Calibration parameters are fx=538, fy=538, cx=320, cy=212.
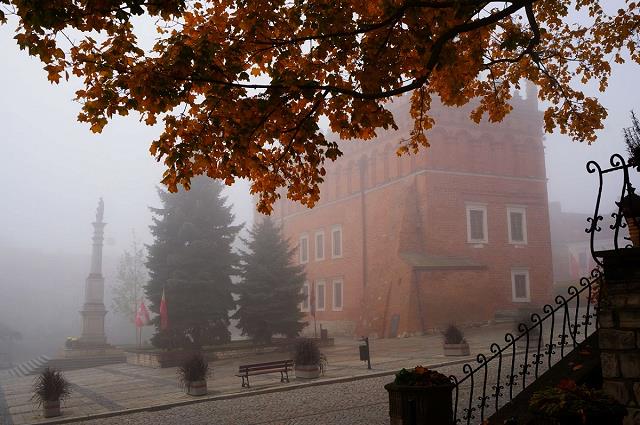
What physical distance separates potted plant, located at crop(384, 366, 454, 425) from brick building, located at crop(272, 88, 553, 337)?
68.8 feet

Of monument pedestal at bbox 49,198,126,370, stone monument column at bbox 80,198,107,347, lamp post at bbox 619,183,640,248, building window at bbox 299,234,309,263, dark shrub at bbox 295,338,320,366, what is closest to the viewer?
lamp post at bbox 619,183,640,248

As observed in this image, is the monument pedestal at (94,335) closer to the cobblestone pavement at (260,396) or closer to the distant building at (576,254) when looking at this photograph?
the cobblestone pavement at (260,396)

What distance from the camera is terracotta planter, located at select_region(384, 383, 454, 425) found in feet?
20.4

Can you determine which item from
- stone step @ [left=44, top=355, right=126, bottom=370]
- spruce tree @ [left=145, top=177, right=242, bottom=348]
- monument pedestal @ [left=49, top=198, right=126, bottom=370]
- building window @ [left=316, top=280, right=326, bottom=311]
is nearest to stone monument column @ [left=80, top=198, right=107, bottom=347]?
monument pedestal @ [left=49, top=198, right=126, bottom=370]

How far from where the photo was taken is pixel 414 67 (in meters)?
7.07

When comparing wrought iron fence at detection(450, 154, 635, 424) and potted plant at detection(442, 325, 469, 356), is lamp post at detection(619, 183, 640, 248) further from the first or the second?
potted plant at detection(442, 325, 469, 356)

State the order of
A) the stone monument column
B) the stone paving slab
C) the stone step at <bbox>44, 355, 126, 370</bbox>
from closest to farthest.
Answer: the stone paving slab, the stone step at <bbox>44, 355, 126, 370</bbox>, the stone monument column

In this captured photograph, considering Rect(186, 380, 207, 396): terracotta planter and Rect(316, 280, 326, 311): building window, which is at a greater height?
Rect(316, 280, 326, 311): building window

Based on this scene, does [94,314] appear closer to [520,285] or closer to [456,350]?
[456,350]

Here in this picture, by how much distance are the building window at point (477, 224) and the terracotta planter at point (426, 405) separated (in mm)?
25446

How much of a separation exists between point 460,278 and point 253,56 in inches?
934

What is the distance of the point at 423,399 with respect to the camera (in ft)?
20.4

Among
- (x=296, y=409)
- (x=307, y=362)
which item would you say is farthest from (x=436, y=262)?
(x=296, y=409)

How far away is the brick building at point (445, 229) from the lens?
92.5ft
